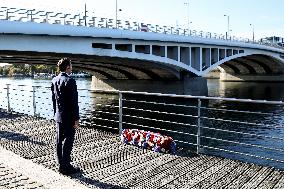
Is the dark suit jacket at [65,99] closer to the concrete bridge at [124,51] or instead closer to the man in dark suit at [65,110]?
the man in dark suit at [65,110]

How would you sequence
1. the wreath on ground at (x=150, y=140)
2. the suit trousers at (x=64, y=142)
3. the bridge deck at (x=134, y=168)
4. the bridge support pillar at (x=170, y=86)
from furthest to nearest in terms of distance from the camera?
the bridge support pillar at (x=170, y=86) < the wreath on ground at (x=150, y=140) < the suit trousers at (x=64, y=142) < the bridge deck at (x=134, y=168)

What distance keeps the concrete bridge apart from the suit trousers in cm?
1757

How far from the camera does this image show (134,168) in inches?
239

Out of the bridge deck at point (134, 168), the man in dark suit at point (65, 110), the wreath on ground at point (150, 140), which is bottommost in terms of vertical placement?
the bridge deck at point (134, 168)

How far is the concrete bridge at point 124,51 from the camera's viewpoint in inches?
909

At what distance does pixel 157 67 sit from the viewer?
116 ft

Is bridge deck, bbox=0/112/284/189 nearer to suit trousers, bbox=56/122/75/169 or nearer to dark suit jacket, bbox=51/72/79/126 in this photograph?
suit trousers, bbox=56/122/75/169

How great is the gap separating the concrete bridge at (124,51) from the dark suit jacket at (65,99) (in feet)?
57.4

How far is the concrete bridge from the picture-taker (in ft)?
75.8

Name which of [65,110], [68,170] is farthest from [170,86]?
[65,110]

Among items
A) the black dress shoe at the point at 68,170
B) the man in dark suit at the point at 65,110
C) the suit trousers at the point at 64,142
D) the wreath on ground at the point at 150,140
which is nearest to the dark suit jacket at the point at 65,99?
the man in dark suit at the point at 65,110

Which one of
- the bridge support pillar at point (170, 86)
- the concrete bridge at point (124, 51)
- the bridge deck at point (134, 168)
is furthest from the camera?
the bridge support pillar at point (170, 86)

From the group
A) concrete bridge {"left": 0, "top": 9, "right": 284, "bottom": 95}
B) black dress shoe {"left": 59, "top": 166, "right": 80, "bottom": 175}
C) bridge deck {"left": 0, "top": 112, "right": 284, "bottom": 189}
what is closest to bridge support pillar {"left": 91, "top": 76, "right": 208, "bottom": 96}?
concrete bridge {"left": 0, "top": 9, "right": 284, "bottom": 95}

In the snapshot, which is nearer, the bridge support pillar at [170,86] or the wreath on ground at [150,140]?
the wreath on ground at [150,140]
